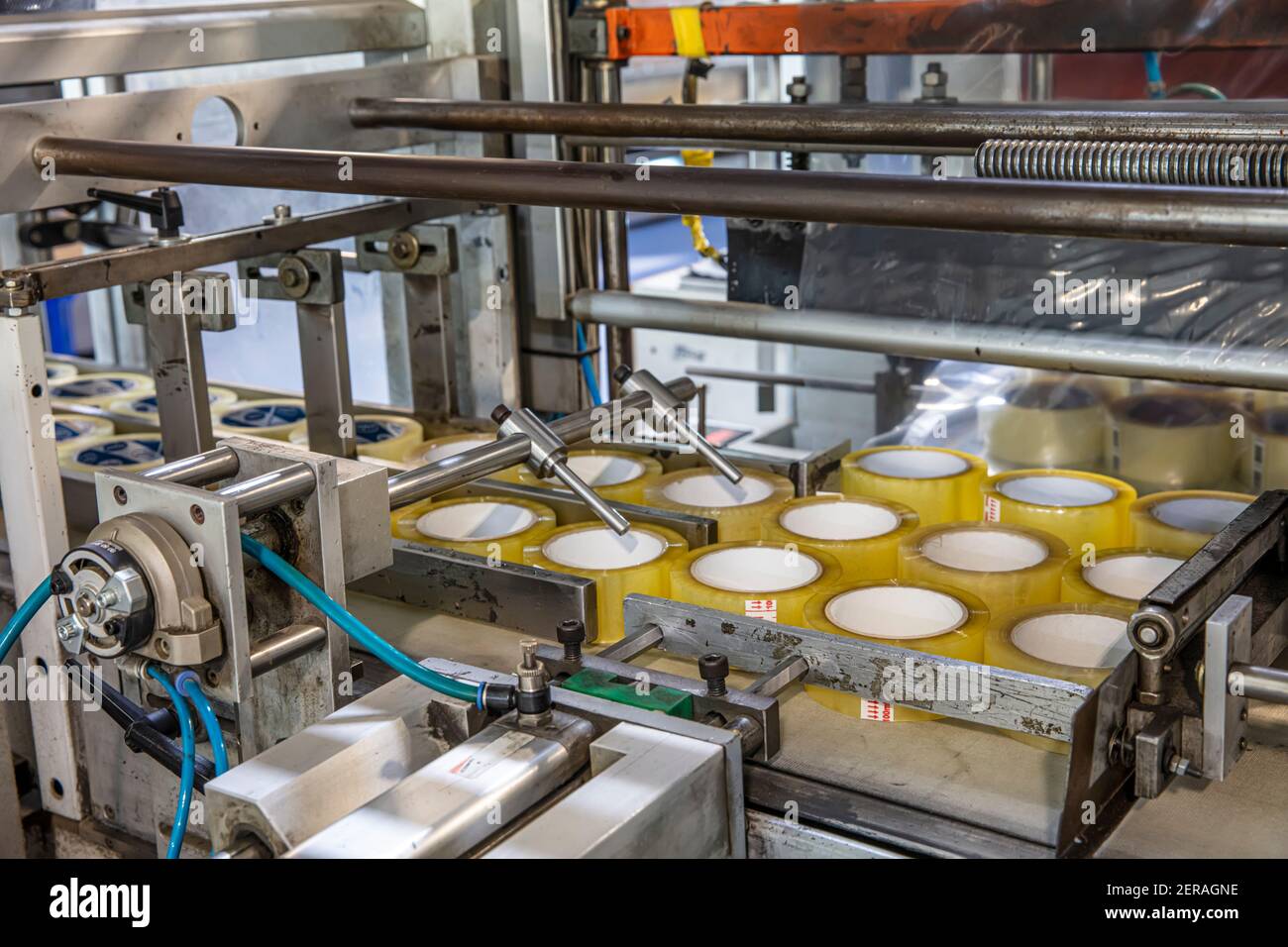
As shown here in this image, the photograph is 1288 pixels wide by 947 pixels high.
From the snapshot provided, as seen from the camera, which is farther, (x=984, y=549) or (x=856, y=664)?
(x=984, y=549)

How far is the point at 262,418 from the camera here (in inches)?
88.0

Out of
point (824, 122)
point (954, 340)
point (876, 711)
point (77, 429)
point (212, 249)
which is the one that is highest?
point (824, 122)

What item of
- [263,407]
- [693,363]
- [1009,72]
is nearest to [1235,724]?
[263,407]

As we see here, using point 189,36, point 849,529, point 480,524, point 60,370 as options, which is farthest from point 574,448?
point 60,370

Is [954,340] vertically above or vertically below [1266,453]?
above

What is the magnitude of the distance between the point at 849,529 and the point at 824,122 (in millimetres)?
472

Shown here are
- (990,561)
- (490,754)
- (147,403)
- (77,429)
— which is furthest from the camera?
(147,403)

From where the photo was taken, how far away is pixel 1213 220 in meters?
0.90

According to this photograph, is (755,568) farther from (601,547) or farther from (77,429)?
(77,429)

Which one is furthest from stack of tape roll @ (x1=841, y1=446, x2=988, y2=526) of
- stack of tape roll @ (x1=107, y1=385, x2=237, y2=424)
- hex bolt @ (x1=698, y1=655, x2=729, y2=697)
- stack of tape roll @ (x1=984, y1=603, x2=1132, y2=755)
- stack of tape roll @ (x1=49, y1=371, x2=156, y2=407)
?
stack of tape roll @ (x1=49, y1=371, x2=156, y2=407)

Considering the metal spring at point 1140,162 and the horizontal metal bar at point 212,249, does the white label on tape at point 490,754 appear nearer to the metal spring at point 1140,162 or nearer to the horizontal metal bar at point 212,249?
the metal spring at point 1140,162

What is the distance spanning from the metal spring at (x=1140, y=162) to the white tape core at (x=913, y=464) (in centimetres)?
71

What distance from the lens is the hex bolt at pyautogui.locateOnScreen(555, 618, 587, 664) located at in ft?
4.09
